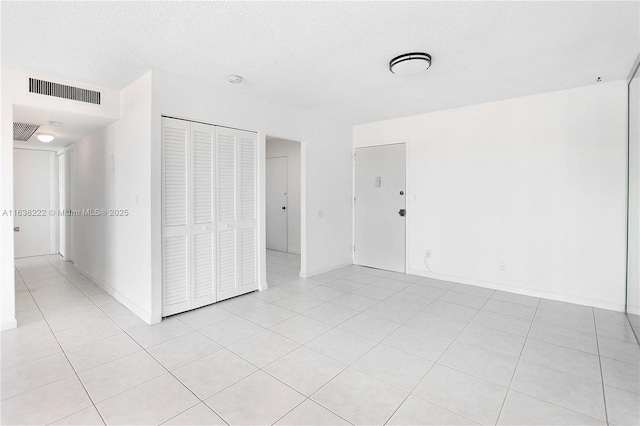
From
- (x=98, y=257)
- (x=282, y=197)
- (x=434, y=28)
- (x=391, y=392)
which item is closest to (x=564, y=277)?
(x=391, y=392)

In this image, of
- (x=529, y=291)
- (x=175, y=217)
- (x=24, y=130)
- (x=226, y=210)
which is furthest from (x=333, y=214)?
(x=24, y=130)

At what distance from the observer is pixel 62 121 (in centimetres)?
374

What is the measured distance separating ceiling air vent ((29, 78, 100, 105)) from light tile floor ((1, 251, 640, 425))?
7.47 ft

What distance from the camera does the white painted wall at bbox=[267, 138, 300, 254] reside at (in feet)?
22.3

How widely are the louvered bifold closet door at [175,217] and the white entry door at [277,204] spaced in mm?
3689

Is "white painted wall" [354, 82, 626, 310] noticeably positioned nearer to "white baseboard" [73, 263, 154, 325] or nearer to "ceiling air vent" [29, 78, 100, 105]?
"white baseboard" [73, 263, 154, 325]

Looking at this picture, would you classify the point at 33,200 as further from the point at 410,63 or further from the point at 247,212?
the point at 410,63

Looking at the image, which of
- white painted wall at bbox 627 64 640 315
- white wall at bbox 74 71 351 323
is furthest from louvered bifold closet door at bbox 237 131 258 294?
white painted wall at bbox 627 64 640 315

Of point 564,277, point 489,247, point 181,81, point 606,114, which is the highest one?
point 181,81

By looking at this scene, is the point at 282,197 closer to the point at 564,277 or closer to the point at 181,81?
the point at 181,81

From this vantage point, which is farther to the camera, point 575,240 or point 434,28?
point 575,240

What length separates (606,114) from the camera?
3.49 metres

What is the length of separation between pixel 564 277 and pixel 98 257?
19.6ft

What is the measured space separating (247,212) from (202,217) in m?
0.63
